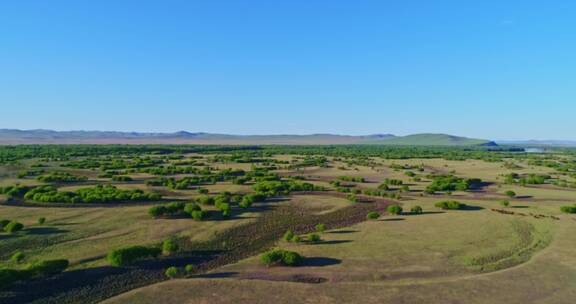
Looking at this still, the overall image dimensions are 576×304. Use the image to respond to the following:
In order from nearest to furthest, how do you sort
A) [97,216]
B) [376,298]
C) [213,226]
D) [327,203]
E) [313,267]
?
[376,298], [313,267], [213,226], [97,216], [327,203]

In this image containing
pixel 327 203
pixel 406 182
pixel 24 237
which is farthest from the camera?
pixel 406 182

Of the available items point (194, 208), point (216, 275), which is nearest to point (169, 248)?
point (216, 275)

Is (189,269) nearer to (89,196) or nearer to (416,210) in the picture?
(416,210)

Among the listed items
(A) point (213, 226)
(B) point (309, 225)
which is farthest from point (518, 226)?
(A) point (213, 226)

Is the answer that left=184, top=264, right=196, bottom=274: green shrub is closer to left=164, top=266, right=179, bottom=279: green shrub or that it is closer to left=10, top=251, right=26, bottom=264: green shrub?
left=164, top=266, right=179, bottom=279: green shrub

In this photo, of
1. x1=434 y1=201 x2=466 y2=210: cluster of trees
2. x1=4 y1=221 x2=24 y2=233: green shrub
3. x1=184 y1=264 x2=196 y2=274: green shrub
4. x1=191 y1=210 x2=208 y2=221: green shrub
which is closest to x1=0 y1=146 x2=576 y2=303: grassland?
x1=184 y1=264 x2=196 y2=274: green shrub

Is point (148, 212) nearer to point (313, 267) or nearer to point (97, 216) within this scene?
point (97, 216)

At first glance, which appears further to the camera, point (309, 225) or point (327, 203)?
point (327, 203)
